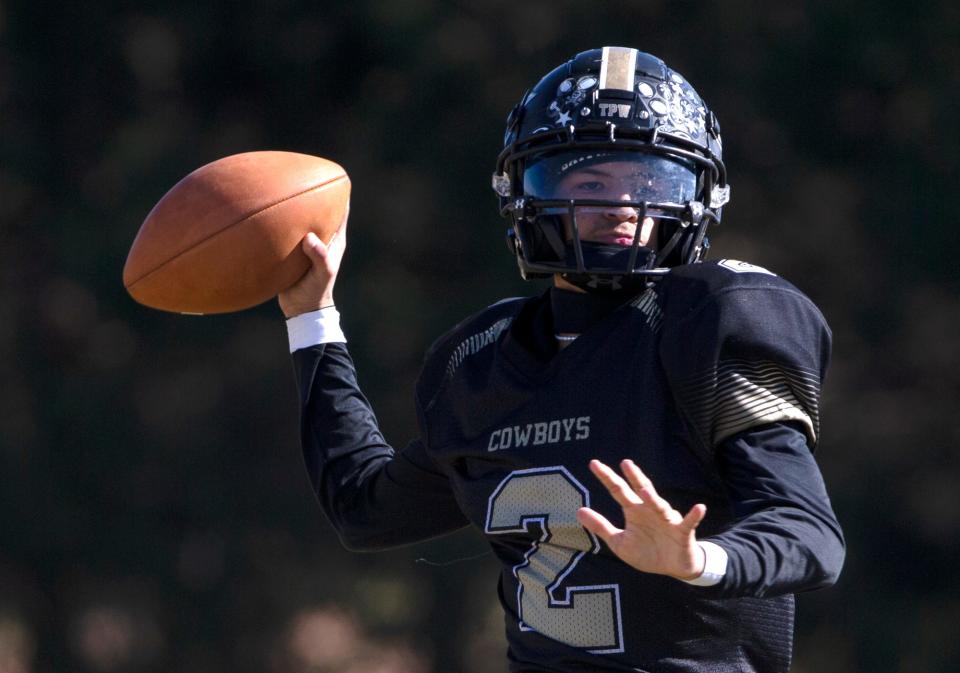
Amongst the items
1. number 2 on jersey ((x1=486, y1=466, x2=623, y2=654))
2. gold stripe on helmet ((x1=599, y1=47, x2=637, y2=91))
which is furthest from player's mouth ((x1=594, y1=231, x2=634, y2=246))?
number 2 on jersey ((x1=486, y1=466, x2=623, y2=654))

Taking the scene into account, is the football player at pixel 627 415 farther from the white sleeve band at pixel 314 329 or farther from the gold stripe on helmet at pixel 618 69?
the white sleeve band at pixel 314 329

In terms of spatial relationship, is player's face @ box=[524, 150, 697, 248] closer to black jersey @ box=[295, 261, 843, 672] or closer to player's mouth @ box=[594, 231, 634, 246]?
player's mouth @ box=[594, 231, 634, 246]

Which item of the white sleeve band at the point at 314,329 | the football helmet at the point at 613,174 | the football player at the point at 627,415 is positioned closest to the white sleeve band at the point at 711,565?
the football player at the point at 627,415

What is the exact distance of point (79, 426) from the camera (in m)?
5.25

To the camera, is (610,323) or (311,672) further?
(311,672)

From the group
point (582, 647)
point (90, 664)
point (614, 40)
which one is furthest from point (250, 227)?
point (90, 664)

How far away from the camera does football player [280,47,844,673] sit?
5.85 ft

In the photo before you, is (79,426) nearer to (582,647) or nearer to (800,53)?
(800,53)

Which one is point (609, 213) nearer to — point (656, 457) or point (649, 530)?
point (656, 457)

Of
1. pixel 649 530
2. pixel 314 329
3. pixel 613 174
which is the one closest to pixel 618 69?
pixel 613 174

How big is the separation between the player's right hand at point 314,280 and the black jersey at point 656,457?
441 mm

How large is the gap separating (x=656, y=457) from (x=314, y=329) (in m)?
0.88

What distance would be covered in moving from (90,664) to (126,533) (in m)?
0.46

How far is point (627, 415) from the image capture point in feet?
6.41
